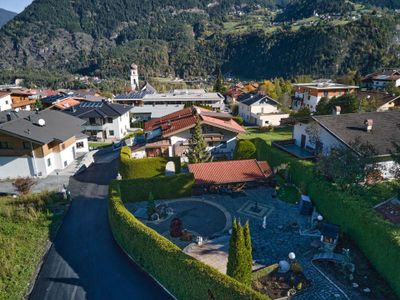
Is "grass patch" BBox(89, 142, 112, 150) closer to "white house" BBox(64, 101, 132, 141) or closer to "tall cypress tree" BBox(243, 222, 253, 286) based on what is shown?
"white house" BBox(64, 101, 132, 141)

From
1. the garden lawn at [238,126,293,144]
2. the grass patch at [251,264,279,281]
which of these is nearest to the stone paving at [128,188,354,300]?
the grass patch at [251,264,279,281]

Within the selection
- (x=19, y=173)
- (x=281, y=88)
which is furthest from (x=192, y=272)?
(x=281, y=88)

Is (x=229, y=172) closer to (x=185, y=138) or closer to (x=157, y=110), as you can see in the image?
(x=185, y=138)

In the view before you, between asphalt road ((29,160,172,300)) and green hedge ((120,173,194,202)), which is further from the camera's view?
green hedge ((120,173,194,202))

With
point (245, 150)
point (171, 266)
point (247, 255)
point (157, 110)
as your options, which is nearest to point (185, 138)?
point (245, 150)

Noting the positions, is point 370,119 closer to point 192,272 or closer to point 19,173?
point 192,272
